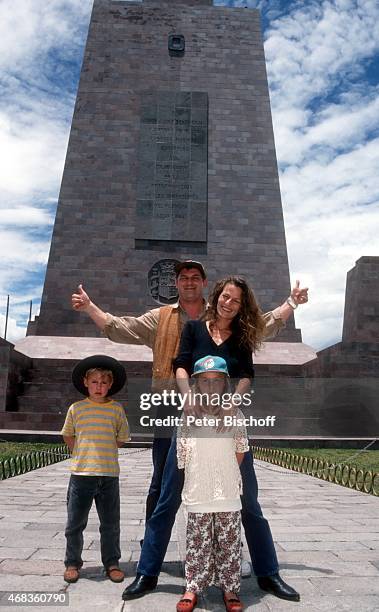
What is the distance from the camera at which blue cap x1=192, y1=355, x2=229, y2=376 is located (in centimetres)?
322

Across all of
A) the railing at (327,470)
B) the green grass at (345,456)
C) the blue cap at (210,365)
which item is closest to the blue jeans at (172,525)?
the blue cap at (210,365)

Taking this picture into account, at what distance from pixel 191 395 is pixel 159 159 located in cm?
1858

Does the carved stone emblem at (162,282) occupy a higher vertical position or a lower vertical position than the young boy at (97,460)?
higher

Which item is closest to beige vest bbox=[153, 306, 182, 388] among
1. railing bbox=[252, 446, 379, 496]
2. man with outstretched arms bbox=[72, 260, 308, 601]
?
man with outstretched arms bbox=[72, 260, 308, 601]

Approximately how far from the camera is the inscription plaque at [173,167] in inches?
808

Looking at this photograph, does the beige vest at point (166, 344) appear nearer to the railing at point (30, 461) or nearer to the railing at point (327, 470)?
the railing at point (327, 470)

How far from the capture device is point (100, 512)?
3.70m

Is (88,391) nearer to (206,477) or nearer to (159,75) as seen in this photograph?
(206,477)

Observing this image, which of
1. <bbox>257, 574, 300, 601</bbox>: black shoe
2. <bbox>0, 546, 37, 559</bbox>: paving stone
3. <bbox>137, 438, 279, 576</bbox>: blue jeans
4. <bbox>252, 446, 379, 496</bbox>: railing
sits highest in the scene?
<bbox>252, 446, 379, 496</bbox>: railing

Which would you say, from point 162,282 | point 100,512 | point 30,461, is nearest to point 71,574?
point 100,512

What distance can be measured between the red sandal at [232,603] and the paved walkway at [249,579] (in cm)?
8

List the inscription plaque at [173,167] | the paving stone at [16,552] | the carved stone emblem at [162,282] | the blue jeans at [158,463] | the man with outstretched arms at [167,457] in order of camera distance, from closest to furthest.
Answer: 1. the man with outstretched arms at [167,457]
2. the blue jeans at [158,463]
3. the paving stone at [16,552]
4. the carved stone emblem at [162,282]
5. the inscription plaque at [173,167]

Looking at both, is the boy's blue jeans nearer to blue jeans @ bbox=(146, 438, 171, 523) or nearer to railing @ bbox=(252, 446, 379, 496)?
blue jeans @ bbox=(146, 438, 171, 523)

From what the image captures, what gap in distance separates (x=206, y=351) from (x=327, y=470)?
20.7 ft
